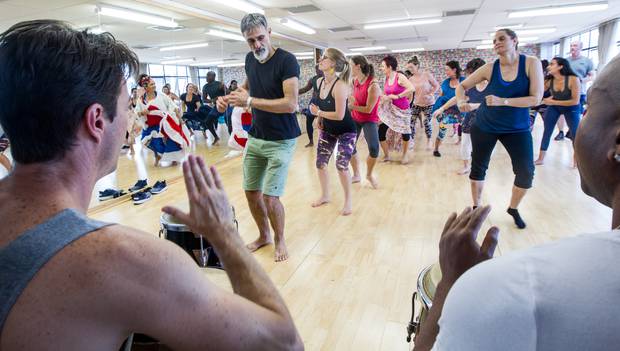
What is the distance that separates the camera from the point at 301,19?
8094 mm

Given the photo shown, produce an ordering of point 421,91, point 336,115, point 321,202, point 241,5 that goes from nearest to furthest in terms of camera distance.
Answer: point 336,115
point 321,202
point 421,91
point 241,5

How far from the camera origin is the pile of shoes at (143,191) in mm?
4293

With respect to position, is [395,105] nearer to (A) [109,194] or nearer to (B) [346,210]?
(B) [346,210]

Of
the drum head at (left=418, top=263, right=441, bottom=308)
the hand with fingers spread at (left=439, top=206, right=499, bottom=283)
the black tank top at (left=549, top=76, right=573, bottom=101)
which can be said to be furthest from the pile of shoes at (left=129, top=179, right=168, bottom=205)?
the black tank top at (left=549, top=76, right=573, bottom=101)

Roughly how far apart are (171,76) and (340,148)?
349cm

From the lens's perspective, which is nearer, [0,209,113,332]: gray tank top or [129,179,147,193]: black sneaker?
[0,209,113,332]: gray tank top

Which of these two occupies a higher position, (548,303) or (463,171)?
(548,303)

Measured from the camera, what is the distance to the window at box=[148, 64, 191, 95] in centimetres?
541

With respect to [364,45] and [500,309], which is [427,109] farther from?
[364,45]

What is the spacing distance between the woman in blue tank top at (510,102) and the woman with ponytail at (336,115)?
1045 millimetres

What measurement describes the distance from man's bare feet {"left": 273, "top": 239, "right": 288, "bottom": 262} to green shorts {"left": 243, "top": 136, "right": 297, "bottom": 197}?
0.38 m

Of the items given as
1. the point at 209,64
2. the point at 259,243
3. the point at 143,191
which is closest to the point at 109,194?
the point at 143,191

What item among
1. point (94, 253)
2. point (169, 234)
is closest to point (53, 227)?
point (94, 253)

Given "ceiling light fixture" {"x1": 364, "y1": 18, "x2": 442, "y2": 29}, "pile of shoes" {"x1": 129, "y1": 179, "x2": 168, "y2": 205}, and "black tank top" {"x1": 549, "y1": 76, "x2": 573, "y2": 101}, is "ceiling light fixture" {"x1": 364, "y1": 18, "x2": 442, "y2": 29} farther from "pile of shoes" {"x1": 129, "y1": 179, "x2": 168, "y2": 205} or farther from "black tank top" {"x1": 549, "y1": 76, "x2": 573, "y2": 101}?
"pile of shoes" {"x1": 129, "y1": 179, "x2": 168, "y2": 205}
